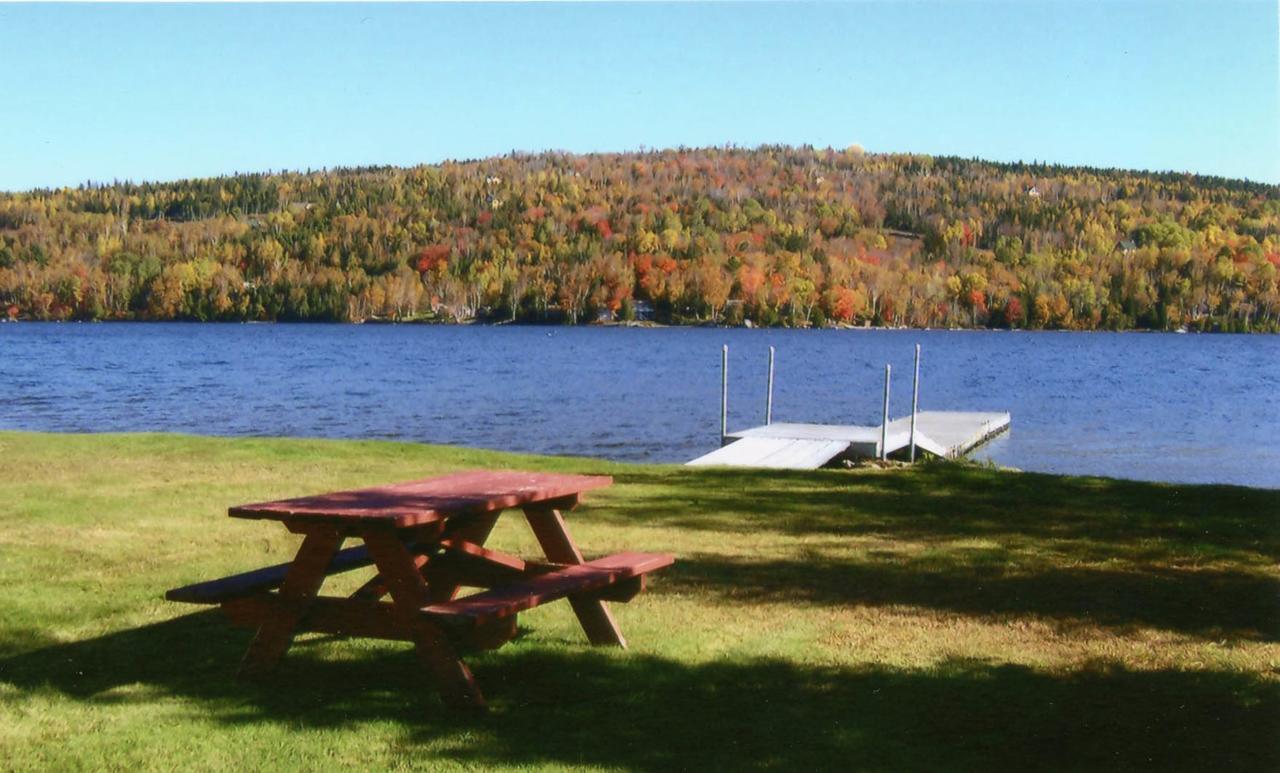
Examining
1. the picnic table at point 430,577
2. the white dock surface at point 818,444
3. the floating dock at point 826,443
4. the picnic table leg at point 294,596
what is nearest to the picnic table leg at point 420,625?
the picnic table at point 430,577

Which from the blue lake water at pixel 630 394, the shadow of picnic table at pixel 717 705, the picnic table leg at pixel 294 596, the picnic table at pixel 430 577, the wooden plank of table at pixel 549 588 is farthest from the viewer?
the blue lake water at pixel 630 394

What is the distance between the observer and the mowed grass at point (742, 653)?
16.6ft

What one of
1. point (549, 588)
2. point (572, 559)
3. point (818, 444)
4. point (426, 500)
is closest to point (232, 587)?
point (426, 500)

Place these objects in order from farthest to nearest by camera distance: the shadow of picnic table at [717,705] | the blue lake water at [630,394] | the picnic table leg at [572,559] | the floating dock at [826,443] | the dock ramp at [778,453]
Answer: the blue lake water at [630,394] < the floating dock at [826,443] < the dock ramp at [778,453] < the picnic table leg at [572,559] < the shadow of picnic table at [717,705]

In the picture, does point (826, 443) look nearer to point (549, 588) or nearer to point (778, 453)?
point (778, 453)

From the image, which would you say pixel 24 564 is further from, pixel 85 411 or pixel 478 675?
pixel 85 411

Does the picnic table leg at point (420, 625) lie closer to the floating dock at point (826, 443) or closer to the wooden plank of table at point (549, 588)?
the wooden plank of table at point (549, 588)

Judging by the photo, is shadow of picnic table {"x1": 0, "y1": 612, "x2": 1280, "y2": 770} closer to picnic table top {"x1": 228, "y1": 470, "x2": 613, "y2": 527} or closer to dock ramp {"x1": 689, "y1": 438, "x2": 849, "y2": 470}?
picnic table top {"x1": 228, "y1": 470, "x2": 613, "y2": 527}

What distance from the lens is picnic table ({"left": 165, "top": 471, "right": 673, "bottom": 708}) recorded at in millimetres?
5422

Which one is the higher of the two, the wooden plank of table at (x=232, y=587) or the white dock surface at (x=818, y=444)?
the wooden plank of table at (x=232, y=587)

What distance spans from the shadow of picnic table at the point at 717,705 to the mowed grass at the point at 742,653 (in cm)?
2

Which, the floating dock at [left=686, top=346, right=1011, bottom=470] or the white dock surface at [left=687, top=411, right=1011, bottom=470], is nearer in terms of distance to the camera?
the white dock surface at [left=687, top=411, right=1011, bottom=470]

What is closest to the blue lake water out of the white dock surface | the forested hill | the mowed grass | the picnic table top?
the white dock surface

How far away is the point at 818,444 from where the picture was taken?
21.5 m
